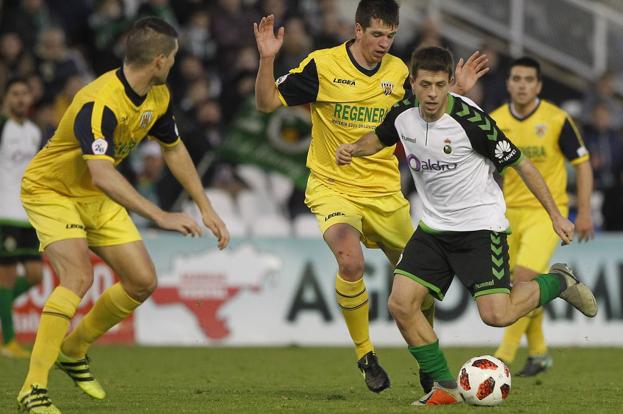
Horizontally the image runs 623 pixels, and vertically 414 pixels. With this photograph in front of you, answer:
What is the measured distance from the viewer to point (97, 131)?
314 inches

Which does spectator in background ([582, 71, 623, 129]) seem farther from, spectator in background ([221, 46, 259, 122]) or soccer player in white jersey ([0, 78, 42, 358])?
soccer player in white jersey ([0, 78, 42, 358])

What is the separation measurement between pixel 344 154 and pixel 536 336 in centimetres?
398

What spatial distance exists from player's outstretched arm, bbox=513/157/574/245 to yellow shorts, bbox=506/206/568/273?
9.96 ft

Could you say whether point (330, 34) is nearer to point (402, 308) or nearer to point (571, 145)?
point (571, 145)

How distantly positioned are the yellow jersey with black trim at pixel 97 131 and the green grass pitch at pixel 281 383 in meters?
1.58

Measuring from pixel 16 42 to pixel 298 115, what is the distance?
4.11 metres

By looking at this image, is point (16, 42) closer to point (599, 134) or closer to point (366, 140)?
point (599, 134)

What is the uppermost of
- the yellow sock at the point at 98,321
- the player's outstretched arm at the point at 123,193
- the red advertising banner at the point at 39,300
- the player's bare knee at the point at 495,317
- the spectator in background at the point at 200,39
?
the spectator in background at the point at 200,39

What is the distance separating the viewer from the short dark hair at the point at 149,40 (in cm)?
810

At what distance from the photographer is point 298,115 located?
1662 centimetres

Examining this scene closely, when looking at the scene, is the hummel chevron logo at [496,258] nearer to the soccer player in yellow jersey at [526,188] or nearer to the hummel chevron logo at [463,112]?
the hummel chevron logo at [463,112]

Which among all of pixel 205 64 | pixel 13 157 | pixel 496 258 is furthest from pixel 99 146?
pixel 205 64

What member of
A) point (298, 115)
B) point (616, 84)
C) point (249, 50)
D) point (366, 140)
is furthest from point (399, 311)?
point (616, 84)

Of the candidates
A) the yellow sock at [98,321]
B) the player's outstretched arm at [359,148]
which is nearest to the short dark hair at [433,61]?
the player's outstretched arm at [359,148]
